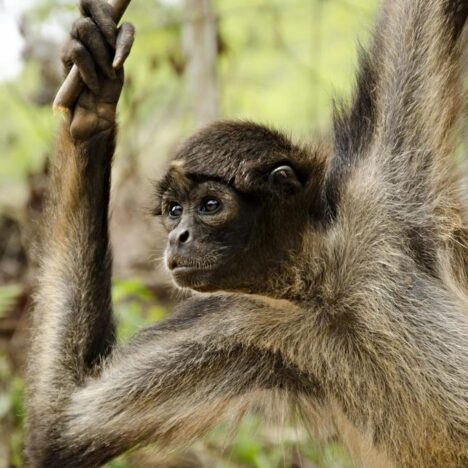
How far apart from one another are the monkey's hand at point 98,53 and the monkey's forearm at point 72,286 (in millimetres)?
416

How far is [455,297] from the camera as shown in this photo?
207 inches

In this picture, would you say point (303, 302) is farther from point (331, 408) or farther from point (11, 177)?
point (11, 177)

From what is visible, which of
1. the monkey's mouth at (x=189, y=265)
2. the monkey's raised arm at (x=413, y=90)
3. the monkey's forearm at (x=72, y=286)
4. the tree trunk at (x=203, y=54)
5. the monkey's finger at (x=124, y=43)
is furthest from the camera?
the tree trunk at (x=203, y=54)

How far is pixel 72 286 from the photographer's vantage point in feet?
21.0

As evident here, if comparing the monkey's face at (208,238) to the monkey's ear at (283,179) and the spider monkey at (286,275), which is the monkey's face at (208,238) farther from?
the monkey's ear at (283,179)

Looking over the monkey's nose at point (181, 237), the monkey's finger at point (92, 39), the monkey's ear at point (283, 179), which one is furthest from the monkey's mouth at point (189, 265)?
the monkey's finger at point (92, 39)

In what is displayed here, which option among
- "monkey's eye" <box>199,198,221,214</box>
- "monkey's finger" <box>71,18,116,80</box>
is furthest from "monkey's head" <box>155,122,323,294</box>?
"monkey's finger" <box>71,18,116,80</box>

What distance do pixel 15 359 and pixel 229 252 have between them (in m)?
4.43

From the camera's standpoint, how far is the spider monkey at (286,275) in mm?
5219

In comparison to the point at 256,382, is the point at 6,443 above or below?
below

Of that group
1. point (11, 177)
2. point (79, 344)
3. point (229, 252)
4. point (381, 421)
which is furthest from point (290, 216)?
point (11, 177)

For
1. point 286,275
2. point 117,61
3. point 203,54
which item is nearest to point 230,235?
point 286,275

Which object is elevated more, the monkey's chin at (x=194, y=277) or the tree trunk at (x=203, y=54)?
the tree trunk at (x=203, y=54)

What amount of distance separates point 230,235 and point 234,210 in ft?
0.52
